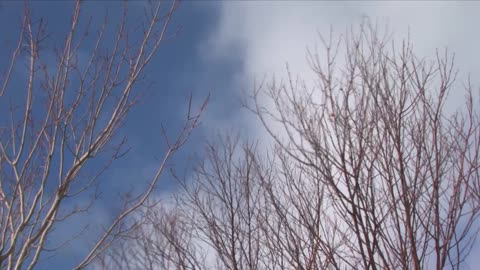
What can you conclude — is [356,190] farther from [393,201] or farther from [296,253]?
[296,253]

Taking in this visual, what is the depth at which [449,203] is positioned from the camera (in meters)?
3.12

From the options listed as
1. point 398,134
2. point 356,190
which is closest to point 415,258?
point 356,190

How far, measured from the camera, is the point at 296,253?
395cm

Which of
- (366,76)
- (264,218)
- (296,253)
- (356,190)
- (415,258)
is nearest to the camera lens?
(415,258)

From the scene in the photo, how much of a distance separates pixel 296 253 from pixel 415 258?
1.08 meters

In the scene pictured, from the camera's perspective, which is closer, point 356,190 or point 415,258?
point 415,258

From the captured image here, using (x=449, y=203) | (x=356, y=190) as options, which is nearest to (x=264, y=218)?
(x=356, y=190)

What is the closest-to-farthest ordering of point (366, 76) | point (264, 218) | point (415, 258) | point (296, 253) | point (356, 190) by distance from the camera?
point (415, 258) < point (356, 190) < point (366, 76) < point (296, 253) < point (264, 218)

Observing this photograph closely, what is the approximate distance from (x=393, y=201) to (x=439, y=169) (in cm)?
34

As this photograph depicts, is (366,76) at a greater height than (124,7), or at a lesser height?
lesser

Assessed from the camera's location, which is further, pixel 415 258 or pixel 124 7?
pixel 124 7

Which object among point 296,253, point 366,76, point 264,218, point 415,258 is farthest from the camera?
point 264,218

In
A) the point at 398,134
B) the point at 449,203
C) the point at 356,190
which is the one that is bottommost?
the point at 449,203

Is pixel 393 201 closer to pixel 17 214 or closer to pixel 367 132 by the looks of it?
pixel 367 132
